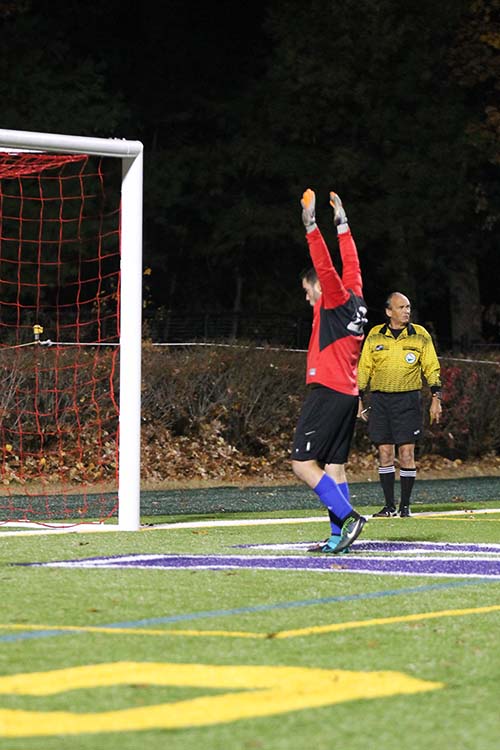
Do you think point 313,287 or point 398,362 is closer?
point 313,287

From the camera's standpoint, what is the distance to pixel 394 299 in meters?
15.1

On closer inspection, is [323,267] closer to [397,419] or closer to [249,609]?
[249,609]

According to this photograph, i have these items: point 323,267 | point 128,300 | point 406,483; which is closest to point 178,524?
point 128,300

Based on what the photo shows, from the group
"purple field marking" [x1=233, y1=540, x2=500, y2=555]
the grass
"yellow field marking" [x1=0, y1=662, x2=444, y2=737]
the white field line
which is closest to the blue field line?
the grass

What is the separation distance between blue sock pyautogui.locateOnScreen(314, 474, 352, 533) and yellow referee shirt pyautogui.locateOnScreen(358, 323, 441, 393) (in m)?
4.17

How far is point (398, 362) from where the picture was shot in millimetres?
14961

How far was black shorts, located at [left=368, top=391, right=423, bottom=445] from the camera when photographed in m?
15.0

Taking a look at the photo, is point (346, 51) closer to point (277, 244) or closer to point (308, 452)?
point (277, 244)

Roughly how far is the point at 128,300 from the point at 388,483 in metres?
3.15

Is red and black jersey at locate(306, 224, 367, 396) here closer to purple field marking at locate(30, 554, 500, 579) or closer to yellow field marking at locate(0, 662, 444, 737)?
purple field marking at locate(30, 554, 500, 579)

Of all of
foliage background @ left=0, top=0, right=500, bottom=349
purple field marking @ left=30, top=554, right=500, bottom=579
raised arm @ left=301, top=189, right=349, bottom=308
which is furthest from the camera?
foliage background @ left=0, top=0, right=500, bottom=349

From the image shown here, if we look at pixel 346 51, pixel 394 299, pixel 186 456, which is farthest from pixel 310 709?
pixel 346 51

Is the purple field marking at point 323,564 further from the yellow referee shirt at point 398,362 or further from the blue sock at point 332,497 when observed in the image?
the yellow referee shirt at point 398,362

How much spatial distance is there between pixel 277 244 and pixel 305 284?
30608 mm
